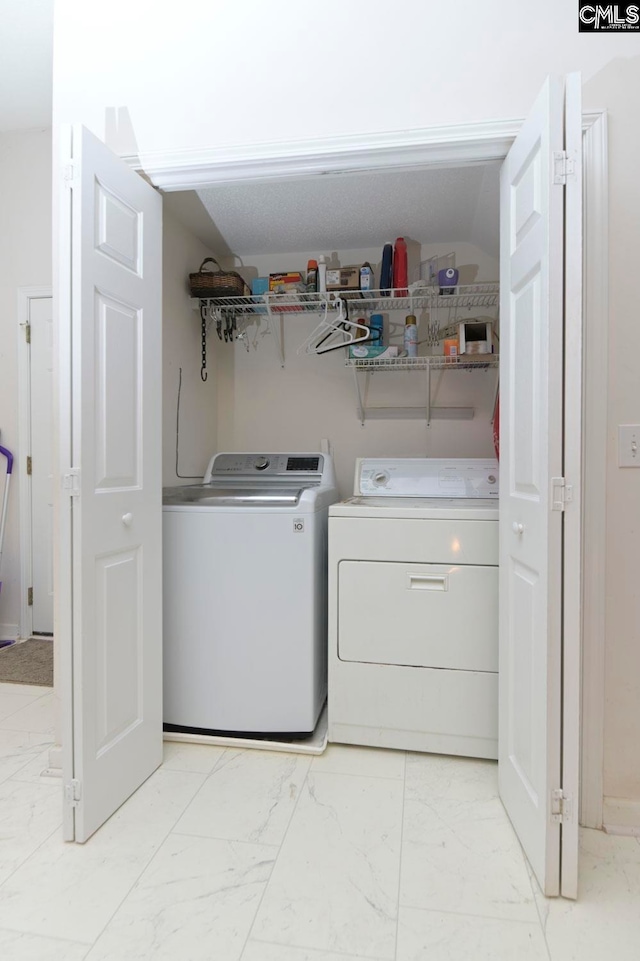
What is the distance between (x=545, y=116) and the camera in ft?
3.86

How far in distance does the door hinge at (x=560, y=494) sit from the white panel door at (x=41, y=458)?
275 centimetres

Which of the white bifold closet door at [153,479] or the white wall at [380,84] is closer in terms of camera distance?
the white bifold closet door at [153,479]

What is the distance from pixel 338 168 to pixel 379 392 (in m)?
1.30

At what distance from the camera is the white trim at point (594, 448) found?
142 cm

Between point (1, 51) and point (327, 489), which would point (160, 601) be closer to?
point (327, 489)

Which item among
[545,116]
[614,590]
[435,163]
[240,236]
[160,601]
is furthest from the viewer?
[240,236]

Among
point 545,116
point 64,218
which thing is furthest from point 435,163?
point 64,218

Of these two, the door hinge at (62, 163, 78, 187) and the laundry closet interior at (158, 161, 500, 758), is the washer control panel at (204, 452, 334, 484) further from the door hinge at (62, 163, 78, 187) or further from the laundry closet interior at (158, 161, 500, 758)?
the door hinge at (62, 163, 78, 187)

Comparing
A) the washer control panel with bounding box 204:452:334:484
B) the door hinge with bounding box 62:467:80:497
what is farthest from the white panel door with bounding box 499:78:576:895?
the door hinge with bounding box 62:467:80:497

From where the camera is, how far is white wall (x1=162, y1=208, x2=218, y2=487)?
7.72 ft

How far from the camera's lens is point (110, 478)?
4.92ft

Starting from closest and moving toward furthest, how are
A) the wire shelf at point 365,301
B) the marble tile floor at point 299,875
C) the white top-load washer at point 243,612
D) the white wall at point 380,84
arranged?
the marble tile floor at point 299,875 < the white wall at point 380,84 < the white top-load washer at point 243,612 < the wire shelf at point 365,301

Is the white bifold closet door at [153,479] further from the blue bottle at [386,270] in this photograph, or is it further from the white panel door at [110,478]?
the blue bottle at [386,270]

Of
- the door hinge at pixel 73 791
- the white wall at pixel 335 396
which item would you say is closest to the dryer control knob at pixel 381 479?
the white wall at pixel 335 396
